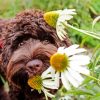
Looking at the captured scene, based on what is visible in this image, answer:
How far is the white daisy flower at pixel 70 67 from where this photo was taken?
5.94 feet

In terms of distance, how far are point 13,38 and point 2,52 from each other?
29 centimetres

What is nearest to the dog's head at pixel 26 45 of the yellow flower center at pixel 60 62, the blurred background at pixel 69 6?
the yellow flower center at pixel 60 62

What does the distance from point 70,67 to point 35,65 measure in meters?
1.38

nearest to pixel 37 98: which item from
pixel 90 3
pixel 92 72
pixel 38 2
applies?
pixel 92 72

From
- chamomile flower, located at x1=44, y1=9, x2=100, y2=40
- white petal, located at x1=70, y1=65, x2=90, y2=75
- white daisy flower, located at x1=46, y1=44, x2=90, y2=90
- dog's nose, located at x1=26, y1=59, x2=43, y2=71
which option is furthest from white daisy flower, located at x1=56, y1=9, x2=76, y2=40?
dog's nose, located at x1=26, y1=59, x2=43, y2=71

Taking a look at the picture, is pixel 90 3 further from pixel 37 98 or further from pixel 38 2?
pixel 37 98

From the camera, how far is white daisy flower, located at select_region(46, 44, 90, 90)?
1810 mm

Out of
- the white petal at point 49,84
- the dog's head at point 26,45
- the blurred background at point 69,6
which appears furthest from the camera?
the blurred background at point 69,6

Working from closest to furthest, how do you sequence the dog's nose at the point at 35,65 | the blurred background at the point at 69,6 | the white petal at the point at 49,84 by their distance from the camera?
the white petal at the point at 49,84
the dog's nose at the point at 35,65
the blurred background at the point at 69,6

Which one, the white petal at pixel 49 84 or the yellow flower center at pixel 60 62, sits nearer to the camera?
the yellow flower center at pixel 60 62

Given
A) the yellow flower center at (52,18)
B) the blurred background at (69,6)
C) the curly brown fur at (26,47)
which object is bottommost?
the blurred background at (69,6)

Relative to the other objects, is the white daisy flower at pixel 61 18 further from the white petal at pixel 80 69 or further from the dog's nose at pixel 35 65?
the dog's nose at pixel 35 65

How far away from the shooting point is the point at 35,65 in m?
3.22

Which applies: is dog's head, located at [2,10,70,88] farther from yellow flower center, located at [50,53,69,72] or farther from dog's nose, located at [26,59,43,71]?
yellow flower center, located at [50,53,69,72]
